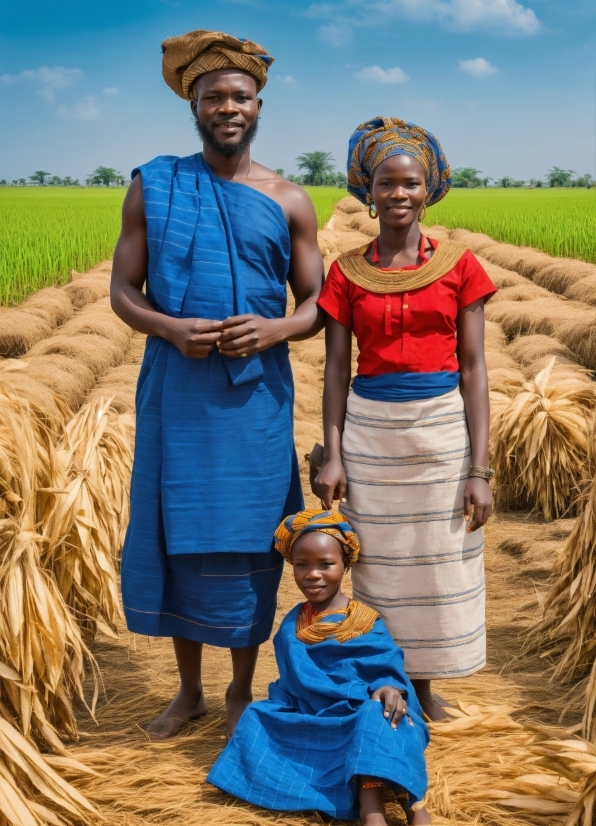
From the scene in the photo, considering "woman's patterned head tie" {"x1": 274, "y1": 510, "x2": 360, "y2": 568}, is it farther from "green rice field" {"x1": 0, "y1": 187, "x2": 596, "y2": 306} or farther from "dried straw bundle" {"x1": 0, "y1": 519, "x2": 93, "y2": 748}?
"green rice field" {"x1": 0, "y1": 187, "x2": 596, "y2": 306}

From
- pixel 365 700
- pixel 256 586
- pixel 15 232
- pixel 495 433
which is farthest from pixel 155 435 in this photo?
pixel 15 232

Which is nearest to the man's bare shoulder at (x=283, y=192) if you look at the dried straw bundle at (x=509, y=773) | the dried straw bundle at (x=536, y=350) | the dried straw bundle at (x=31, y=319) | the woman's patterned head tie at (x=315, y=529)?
the woman's patterned head tie at (x=315, y=529)

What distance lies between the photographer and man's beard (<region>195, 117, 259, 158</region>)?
245 cm

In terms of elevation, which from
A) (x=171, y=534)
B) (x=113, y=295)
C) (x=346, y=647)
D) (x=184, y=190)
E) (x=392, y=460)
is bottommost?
(x=346, y=647)

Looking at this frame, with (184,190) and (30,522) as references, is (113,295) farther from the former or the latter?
(30,522)

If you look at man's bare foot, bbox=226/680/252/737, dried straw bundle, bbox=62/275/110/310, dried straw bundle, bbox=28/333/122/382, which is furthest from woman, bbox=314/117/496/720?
dried straw bundle, bbox=62/275/110/310

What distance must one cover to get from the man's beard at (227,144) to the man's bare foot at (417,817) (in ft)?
5.27

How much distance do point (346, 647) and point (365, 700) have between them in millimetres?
137

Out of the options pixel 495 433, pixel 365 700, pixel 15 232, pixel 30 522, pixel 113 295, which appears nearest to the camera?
pixel 365 700

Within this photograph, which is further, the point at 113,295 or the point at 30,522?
the point at 113,295

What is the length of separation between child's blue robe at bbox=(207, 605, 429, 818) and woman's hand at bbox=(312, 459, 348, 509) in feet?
1.02

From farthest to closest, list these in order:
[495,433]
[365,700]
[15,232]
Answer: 1. [15,232]
2. [495,433]
3. [365,700]

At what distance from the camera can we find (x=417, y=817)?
2.10 m

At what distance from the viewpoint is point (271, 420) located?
99.9 inches
